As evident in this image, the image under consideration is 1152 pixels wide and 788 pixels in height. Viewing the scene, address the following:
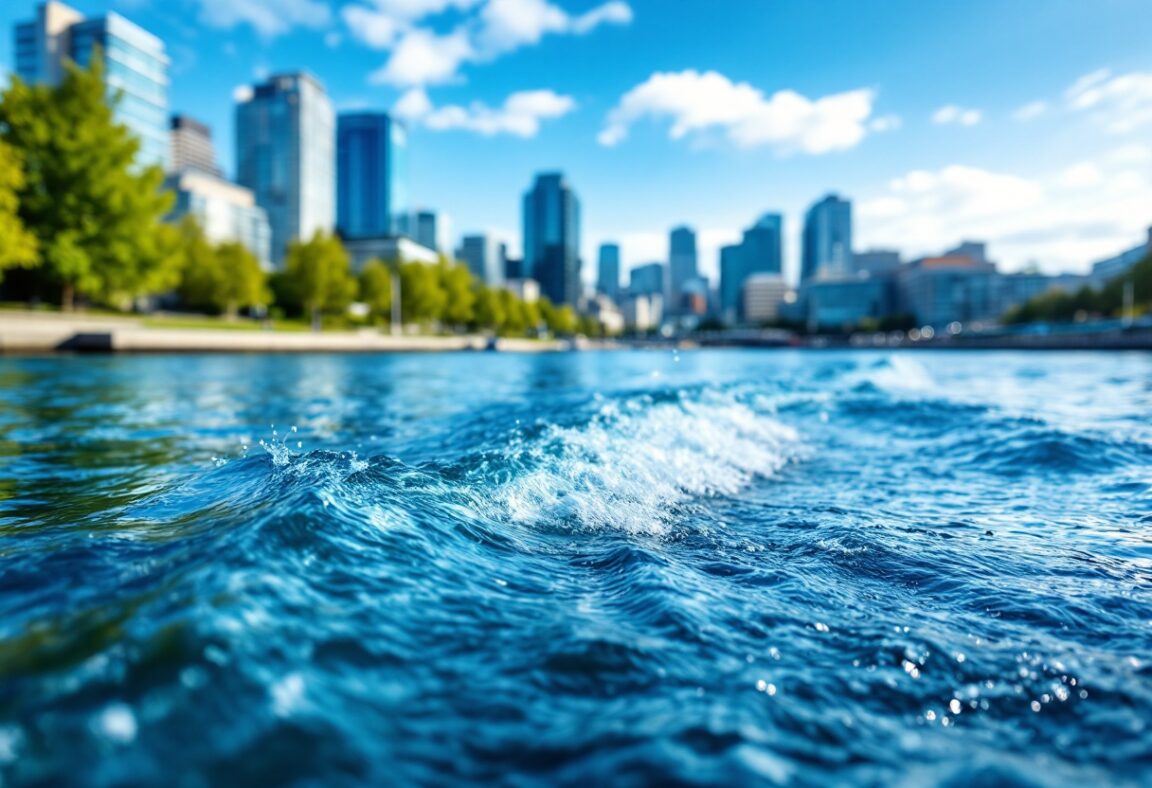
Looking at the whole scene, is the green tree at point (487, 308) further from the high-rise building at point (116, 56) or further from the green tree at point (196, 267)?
the high-rise building at point (116, 56)

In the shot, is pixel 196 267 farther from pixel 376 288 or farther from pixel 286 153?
pixel 286 153

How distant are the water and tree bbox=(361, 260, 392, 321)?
74047 millimetres

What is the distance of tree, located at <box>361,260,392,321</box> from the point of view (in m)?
78.0

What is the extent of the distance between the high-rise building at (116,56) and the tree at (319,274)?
66454 mm

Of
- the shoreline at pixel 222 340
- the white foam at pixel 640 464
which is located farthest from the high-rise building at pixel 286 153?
the white foam at pixel 640 464

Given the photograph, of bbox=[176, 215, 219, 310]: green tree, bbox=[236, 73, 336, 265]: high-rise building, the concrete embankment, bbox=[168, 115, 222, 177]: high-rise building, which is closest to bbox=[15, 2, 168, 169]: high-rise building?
bbox=[236, 73, 336, 265]: high-rise building

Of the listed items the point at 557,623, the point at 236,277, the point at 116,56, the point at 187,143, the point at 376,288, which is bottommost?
the point at 557,623

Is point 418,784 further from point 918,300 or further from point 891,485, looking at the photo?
point 918,300

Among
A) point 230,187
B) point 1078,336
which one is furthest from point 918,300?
point 230,187

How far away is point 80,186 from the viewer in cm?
3666

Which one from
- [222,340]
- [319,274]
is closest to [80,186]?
[222,340]

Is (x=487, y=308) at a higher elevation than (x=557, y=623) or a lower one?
higher

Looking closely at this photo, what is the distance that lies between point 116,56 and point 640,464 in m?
151

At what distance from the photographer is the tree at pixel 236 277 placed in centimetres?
6003
